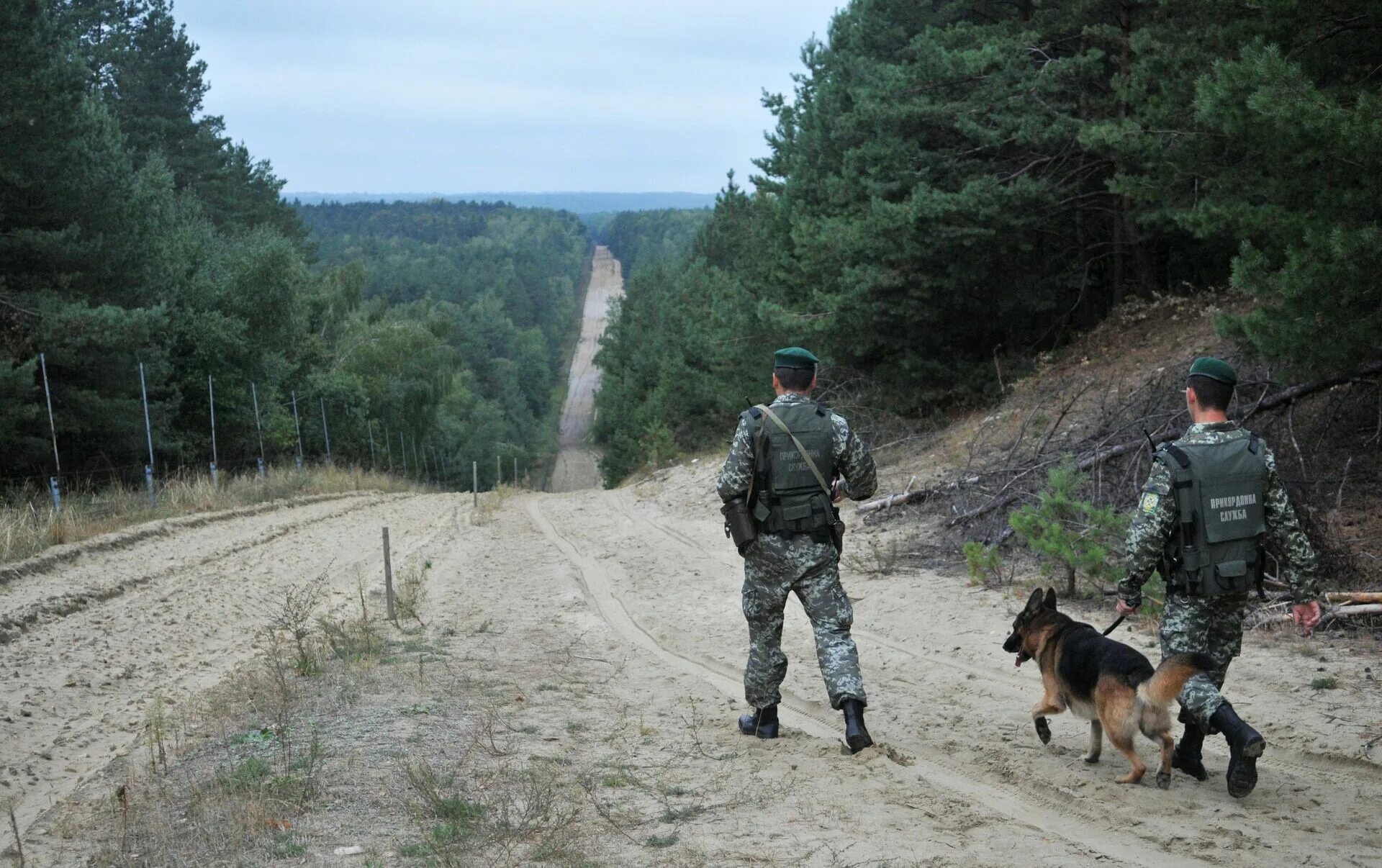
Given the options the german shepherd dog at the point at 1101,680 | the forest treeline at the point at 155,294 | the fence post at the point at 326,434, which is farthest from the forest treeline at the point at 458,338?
the german shepherd dog at the point at 1101,680

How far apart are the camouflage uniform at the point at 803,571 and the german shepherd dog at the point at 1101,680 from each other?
960mm

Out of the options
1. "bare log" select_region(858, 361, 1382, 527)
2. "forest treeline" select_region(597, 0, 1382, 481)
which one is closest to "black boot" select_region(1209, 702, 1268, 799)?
"bare log" select_region(858, 361, 1382, 527)

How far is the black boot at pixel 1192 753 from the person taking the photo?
5414 millimetres

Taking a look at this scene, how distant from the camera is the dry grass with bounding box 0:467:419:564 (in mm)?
15500

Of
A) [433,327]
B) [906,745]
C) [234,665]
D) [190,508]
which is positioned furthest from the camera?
[433,327]

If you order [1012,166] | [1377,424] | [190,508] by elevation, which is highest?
[1012,166]

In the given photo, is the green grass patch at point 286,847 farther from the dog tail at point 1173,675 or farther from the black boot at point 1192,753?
the black boot at point 1192,753

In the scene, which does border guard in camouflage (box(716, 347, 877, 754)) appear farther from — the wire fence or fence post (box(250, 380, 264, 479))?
fence post (box(250, 380, 264, 479))

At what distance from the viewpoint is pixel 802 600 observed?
6535 mm

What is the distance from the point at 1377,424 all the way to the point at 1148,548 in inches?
254

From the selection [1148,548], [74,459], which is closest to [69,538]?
[74,459]

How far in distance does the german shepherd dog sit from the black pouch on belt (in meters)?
1.54

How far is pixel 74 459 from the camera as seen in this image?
25609 millimetres

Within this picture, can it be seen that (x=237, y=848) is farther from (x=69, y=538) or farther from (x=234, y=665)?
(x=69, y=538)
